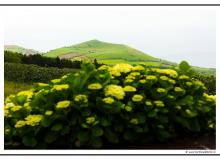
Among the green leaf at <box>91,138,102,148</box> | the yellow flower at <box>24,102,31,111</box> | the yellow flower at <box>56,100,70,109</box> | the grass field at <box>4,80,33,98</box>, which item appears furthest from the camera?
the grass field at <box>4,80,33,98</box>

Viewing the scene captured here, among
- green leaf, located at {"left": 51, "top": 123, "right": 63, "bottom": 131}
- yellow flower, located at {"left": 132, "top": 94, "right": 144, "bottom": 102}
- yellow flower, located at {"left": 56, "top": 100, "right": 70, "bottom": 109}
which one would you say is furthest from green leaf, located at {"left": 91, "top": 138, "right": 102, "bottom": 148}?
yellow flower, located at {"left": 132, "top": 94, "right": 144, "bottom": 102}

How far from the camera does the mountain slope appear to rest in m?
21.7

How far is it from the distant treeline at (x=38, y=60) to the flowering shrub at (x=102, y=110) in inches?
355

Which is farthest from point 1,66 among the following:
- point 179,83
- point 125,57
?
point 125,57

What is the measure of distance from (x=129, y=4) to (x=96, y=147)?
2250 mm

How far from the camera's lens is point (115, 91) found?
5941mm

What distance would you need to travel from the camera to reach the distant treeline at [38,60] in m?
15.7

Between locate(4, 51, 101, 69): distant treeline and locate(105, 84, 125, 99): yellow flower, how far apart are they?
9473mm

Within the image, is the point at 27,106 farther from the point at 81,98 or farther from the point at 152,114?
the point at 152,114

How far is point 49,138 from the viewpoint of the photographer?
235 inches

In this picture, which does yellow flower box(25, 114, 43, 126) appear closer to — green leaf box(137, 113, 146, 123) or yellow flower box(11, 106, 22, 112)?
yellow flower box(11, 106, 22, 112)

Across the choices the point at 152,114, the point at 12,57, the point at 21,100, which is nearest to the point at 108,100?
the point at 152,114

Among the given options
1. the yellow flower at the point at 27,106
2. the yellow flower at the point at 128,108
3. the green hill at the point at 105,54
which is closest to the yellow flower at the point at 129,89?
the yellow flower at the point at 128,108

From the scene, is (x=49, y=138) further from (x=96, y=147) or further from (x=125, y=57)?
(x=125, y=57)
